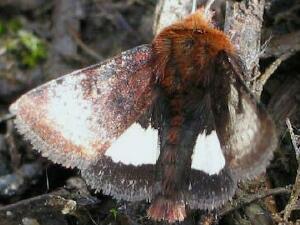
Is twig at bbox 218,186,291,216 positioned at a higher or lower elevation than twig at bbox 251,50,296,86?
lower

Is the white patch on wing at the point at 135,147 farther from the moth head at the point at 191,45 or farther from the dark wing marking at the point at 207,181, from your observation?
the moth head at the point at 191,45

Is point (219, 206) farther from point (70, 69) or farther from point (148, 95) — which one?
point (70, 69)

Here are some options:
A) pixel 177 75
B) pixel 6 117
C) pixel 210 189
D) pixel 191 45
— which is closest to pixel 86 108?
pixel 177 75

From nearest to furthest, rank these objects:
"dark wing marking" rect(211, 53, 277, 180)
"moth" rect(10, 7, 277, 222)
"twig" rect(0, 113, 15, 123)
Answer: "dark wing marking" rect(211, 53, 277, 180) < "moth" rect(10, 7, 277, 222) < "twig" rect(0, 113, 15, 123)

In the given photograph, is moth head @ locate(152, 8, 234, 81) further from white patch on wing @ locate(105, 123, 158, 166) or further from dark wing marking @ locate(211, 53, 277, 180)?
white patch on wing @ locate(105, 123, 158, 166)

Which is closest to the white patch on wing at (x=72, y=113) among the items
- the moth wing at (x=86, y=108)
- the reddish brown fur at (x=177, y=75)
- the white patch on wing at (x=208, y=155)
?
the moth wing at (x=86, y=108)

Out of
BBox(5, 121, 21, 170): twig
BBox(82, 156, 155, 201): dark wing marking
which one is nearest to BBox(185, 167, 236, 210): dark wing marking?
BBox(82, 156, 155, 201): dark wing marking
